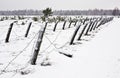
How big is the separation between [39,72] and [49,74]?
0.32 metres

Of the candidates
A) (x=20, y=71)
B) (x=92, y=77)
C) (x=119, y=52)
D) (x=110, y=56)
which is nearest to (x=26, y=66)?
(x=20, y=71)

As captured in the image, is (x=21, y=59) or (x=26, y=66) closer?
(x=26, y=66)

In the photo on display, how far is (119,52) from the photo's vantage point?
8.26 metres

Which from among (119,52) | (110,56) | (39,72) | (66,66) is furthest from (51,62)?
(119,52)

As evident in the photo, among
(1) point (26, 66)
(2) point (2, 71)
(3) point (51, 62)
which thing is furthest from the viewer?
(3) point (51, 62)

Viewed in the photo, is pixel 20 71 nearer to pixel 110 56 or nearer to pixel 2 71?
pixel 2 71

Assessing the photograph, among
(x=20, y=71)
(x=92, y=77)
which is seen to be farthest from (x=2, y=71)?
(x=92, y=77)

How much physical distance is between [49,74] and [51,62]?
49.5 inches

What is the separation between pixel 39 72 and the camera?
18.1 feet

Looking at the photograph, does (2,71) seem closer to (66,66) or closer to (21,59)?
(21,59)

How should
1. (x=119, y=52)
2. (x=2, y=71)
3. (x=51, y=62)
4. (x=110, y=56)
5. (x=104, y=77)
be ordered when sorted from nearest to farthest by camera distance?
(x=104, y=77) → (x=2, y=71) → (x=51, y=62) → (x=110, y=56) → (x=119, y=52)

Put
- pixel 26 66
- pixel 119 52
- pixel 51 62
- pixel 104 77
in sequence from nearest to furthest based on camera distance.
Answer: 1. pixel 104 77
2. pixel 26 66
3. pixel 51 62
4. pixel 119 52

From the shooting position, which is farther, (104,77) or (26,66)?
(26,66)

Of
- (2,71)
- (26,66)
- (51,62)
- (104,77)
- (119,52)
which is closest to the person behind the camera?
(104,77)
